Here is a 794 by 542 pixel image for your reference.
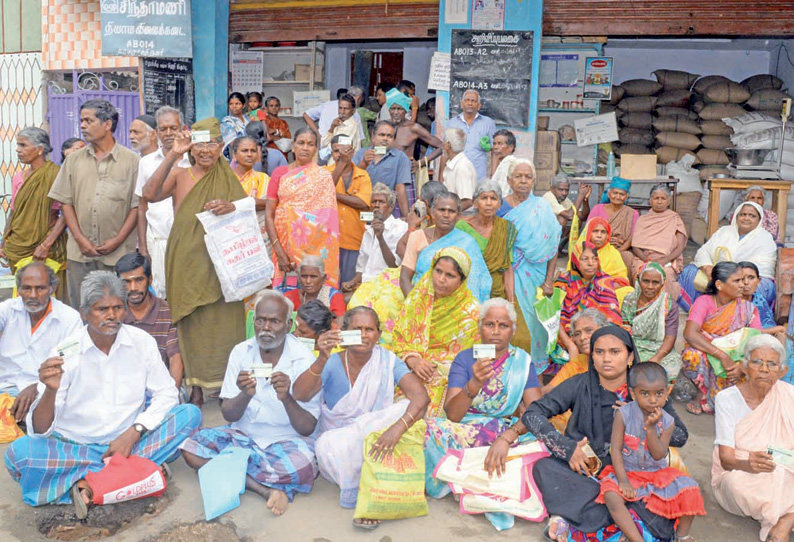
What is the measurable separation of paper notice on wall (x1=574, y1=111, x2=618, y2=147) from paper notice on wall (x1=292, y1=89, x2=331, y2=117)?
11.4ft

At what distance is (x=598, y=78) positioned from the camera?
33.2 ft

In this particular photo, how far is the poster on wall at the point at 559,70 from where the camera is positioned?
10.1 m

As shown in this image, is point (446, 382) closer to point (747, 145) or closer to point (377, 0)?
point (377, 0)

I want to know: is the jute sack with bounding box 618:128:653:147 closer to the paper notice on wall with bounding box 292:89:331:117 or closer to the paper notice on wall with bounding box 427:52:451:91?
the paper notice on wall with bounding box 427:52:451:91

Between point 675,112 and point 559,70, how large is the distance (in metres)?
1.85

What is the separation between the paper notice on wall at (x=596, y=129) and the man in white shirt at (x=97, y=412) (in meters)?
7.57

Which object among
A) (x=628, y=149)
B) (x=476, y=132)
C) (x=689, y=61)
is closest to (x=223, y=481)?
(x=476, y=132)

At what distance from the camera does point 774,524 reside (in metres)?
3.69

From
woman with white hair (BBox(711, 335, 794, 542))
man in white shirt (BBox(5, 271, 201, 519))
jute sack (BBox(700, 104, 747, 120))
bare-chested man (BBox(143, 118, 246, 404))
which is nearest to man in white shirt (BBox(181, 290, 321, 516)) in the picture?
man in white shirt (BBox(5, 271, 201, 519))

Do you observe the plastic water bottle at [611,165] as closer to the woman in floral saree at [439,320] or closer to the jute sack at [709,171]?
the jute sack at [709,171]

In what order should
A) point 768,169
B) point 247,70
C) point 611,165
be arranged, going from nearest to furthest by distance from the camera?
point 768,169 < point 611,165 < point 247,70

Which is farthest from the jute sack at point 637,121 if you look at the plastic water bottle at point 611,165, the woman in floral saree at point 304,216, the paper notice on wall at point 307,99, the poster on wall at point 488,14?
the woman in floral saree at point 304,216

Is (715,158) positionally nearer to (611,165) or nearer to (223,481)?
(611,165)

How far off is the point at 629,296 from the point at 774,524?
2046 mm
